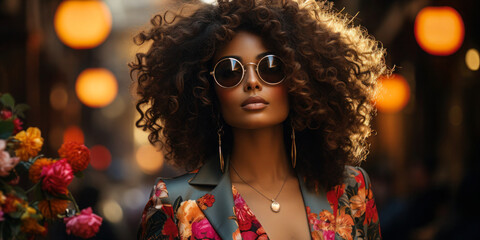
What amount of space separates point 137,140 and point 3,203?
99.4 feet

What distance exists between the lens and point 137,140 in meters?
32.2

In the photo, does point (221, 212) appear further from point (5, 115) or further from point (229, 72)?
point (5, 115)

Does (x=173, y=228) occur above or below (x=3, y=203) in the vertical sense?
below

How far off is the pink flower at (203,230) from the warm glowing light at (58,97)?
26.9 feet

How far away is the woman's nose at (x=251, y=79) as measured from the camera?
296 centimetres

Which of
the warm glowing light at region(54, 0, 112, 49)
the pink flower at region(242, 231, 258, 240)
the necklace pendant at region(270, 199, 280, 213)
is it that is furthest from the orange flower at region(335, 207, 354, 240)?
the warm glowing light at region(54, 0, 112, 49)

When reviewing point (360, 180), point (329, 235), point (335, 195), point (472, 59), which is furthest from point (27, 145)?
point (472, 59)

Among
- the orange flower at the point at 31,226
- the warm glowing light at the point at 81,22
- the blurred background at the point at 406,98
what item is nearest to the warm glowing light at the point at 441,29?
the blurred background at the point at 406,98

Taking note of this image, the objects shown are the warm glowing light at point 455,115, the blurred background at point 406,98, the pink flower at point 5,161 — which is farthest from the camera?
the warm glowing light at point 455,115

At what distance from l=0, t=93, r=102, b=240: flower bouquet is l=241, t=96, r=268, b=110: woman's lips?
0.86 m

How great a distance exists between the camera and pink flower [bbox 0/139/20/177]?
211 cm

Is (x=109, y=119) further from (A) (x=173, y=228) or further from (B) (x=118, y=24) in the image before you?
(A) (x=173, y=228)

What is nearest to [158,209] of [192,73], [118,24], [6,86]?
[192,73]

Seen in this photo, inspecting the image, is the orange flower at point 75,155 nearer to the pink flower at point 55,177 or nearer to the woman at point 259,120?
the pink flower at point 55,177
